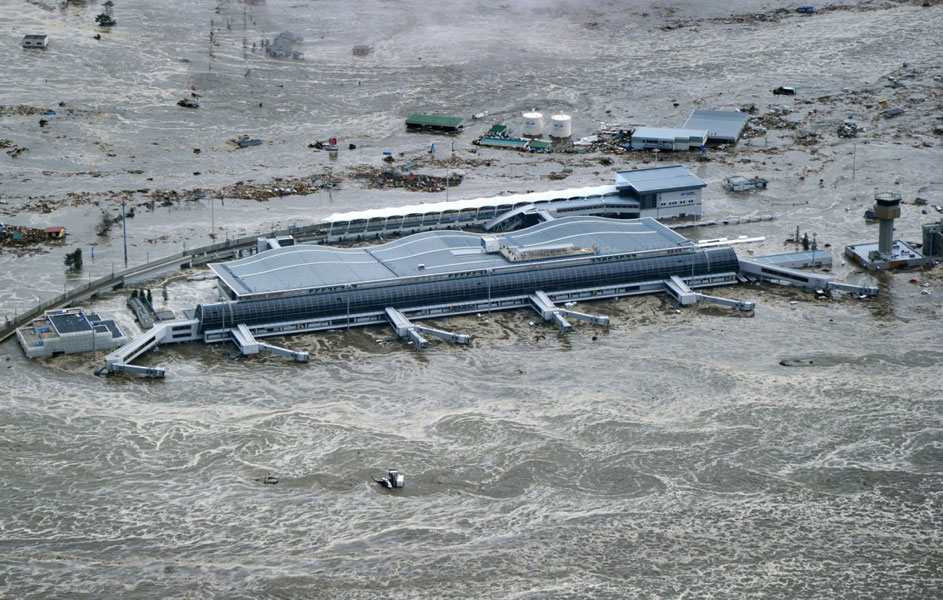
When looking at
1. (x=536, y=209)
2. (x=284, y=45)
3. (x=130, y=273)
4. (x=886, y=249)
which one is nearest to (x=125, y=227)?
(x=130, y=273)

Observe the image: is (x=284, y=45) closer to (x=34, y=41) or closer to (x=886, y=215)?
(x=34, y=41)

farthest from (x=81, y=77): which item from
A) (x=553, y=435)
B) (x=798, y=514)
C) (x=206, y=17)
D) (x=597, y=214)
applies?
(x=798, y=514)

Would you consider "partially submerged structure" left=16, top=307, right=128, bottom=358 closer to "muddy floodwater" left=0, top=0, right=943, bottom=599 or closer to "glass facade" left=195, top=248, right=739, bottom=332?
"muddy floodwater" left=0, top=0, right=943, bottom=599

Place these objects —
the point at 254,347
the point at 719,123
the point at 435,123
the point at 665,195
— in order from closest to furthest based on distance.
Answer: the point at 254,347 → the point at 665,195 → the point at 719,123 → the point at 435,123

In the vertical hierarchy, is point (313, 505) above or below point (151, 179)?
below

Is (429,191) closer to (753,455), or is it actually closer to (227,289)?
(227,289)

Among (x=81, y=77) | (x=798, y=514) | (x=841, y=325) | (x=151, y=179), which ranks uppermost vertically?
(x=81, y=77)
